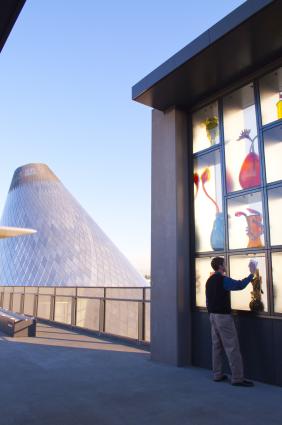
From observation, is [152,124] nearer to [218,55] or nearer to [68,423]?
[218,55]

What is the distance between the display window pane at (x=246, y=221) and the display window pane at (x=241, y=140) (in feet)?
0.70

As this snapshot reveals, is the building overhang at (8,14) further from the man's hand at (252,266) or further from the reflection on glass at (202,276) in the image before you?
the reflection on glass at (202,276)

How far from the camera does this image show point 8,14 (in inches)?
102

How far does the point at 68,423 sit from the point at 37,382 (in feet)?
5.60

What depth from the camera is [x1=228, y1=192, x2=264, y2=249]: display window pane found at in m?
5.75

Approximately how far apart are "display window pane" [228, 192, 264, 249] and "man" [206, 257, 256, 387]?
2.13 feet

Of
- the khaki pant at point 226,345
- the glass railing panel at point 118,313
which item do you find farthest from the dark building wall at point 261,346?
the glass railing panel at point 118,313

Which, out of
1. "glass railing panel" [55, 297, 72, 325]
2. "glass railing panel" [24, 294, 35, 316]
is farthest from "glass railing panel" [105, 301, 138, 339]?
"glass railing panel" [24, 294, 35, 316]

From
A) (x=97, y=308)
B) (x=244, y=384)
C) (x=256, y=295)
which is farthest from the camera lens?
(x=97, y=308)

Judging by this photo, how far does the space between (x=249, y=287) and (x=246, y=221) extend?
1.02m

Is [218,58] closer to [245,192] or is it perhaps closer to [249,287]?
[245,192]

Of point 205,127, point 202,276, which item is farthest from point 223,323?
point 205,127

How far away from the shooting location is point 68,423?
11.7ft

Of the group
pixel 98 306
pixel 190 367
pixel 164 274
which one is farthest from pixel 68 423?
pixel 98 306
